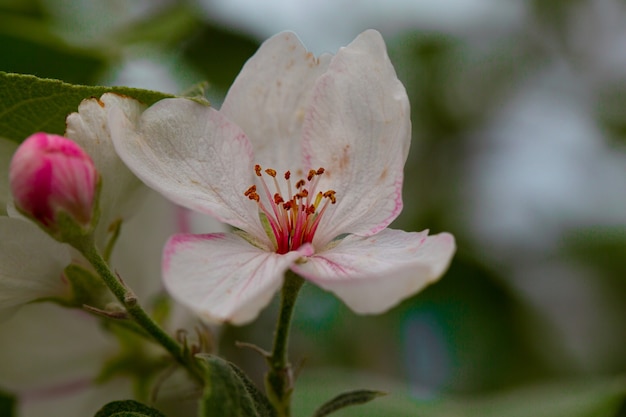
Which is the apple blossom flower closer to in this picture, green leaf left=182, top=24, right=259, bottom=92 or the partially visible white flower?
the partially visible white flower

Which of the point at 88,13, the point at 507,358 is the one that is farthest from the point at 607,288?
the point at 88,13

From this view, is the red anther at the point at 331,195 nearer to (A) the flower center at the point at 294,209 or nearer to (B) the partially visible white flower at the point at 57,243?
(A) the flower center at the point at 294,209

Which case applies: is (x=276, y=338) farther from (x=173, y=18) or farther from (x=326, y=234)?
(x=173, y=18)

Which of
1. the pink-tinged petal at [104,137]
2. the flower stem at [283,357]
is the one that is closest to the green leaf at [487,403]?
the flower stem at [283,357]

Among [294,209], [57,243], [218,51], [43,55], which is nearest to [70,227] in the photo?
[57,243]

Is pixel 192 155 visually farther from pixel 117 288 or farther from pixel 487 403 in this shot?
pixel 487 403
